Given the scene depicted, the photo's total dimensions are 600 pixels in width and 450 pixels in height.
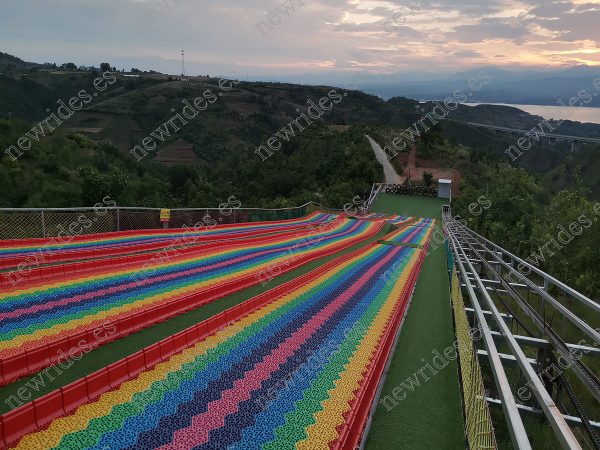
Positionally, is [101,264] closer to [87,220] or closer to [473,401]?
[87,220]

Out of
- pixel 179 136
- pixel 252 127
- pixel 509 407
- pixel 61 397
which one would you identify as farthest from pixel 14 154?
pixel 252 127

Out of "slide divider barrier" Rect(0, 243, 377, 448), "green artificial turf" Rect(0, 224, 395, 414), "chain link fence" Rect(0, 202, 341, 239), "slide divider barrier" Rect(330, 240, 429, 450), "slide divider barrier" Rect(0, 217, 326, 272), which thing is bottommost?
"slide divider barrier" Rect(330, 240, 429, 450)

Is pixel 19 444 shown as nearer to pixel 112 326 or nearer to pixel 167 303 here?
pixel 112 326

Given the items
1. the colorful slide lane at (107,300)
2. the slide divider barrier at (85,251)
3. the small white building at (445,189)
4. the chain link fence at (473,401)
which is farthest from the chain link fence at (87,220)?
the small white building at (445,189)

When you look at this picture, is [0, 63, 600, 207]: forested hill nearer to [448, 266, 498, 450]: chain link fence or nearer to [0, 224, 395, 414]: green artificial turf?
[0, 224, 395, 414]: green artificial turf

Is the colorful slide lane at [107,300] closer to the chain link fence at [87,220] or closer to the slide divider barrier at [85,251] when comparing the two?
the slide divider barrier at [85,251]

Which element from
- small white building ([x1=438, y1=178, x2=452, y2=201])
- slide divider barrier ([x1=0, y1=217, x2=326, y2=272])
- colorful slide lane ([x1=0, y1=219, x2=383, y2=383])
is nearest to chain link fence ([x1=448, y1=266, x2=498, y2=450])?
colorful slide lane ([x1=0, y1=219, x2=383, y2=383])

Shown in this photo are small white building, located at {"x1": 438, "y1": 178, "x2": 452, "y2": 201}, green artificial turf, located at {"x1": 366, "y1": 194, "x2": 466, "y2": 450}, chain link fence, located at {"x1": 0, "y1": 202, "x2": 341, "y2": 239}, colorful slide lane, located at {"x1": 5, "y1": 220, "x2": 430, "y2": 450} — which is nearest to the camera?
colorful slide lane, located at {"x1": 5, "y1": 220, "x2": 430, "y2": 450}
